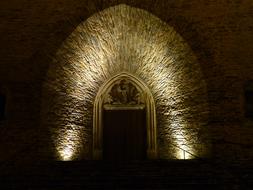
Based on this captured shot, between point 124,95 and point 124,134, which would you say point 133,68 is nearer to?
point 124,95

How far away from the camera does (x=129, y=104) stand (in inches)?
456

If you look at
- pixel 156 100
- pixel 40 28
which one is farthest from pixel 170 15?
pixel 40 28

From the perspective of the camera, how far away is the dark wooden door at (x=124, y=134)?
11172 mm

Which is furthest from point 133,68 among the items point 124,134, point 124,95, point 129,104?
point 124,134

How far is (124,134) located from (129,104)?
113 centimetres

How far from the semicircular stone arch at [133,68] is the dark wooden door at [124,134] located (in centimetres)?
64

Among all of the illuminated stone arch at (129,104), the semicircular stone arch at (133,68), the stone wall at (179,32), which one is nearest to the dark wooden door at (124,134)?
the illuminated stone arch at (129,104)

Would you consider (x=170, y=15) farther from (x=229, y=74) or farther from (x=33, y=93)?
(x=33, y=93)

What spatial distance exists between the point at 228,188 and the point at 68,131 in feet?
16.9

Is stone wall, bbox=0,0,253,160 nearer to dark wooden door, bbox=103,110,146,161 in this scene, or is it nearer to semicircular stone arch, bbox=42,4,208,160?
semicircular stone arch, bbox=42,4,208,160

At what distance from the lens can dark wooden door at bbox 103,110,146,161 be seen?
1117 cm

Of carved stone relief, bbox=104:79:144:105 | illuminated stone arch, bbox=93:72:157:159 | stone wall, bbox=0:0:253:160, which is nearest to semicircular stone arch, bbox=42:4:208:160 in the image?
illuminated stone arch, bbox=93:72:157:159

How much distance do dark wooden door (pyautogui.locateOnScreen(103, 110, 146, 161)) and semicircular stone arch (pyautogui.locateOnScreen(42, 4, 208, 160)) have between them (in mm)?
637

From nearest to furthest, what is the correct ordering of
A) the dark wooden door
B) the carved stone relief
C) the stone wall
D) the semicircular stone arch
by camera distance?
the stone wall < the semicircular stone arch < the dark wooden door < the carved stone relief
